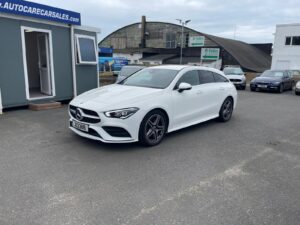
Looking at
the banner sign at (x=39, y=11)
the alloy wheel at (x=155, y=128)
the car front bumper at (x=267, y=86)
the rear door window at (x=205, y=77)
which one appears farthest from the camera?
the car front bumper at (x=267, y=86)

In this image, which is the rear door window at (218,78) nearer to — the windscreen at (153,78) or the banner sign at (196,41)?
the windscreen at (153,78)

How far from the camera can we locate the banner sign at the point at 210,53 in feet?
144

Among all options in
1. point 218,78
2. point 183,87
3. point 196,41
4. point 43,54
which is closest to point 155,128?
point 183,87

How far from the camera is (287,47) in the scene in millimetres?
29344

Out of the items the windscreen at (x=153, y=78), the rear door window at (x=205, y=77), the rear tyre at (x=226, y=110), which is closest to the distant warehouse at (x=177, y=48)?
the rear tyre at (x=226, y=110)

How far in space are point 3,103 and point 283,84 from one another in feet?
49.7

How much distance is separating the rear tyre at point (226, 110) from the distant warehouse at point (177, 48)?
3512 cm

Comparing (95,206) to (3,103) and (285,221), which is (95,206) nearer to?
(285,221)

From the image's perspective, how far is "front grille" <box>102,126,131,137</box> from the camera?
15.4ft

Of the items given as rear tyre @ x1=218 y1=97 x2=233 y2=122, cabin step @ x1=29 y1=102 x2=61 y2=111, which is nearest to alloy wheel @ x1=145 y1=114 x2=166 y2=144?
rear tyre @ x1=218 y1=97 x2=233 y2=122

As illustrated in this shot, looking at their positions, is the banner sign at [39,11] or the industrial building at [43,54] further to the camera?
the industrial building at [43,54]

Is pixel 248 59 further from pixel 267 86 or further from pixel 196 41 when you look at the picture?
pixel 267 86

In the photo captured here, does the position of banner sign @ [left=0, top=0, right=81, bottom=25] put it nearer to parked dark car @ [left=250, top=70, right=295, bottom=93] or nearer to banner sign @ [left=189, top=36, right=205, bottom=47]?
parked dark car @ [left=250, top=70, right=295, bottom=93]

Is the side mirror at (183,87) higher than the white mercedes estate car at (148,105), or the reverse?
the side mirror at (183,87)
